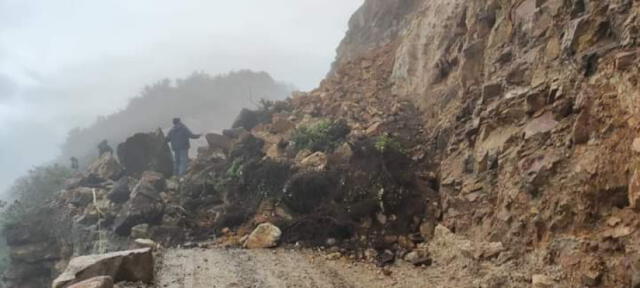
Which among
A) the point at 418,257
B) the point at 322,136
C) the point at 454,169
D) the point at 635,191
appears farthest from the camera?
the point at 322,136

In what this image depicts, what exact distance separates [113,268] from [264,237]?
8.21ft

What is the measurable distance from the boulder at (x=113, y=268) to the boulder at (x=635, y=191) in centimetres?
517

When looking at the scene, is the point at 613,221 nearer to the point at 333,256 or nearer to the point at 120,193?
the point at 333,256

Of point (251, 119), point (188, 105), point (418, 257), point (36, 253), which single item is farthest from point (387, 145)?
point (188, 105)

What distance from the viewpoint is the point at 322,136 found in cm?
988

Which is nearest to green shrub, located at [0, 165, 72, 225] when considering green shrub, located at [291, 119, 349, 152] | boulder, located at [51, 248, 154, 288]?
green shrub, located at [291, 119, 349, 152]

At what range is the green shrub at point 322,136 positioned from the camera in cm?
963

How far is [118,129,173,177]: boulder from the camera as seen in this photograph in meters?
13.2

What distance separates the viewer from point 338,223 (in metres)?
7.02

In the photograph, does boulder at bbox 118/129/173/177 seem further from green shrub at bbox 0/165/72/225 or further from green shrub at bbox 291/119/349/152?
green shrub at bbox 291/119/349/152

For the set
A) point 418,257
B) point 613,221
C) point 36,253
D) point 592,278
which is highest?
point 613,221

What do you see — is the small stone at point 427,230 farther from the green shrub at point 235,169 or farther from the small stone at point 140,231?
the small stone at point 140,231

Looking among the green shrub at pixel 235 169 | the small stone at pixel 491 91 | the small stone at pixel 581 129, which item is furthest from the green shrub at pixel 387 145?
the small stone at pixel 581 129

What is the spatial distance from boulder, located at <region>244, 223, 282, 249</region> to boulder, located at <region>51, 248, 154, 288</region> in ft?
6.14
